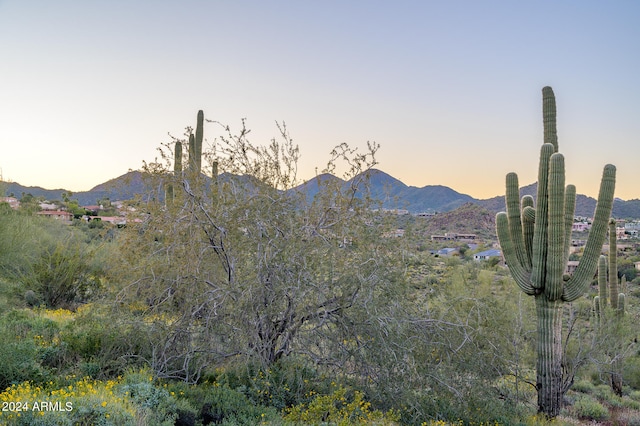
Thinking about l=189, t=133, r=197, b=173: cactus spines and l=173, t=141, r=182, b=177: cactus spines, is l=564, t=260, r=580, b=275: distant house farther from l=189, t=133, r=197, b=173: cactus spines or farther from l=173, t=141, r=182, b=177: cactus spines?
l=173, t=141, r=182, b=177: cactus spines

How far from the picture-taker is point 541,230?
382 inches

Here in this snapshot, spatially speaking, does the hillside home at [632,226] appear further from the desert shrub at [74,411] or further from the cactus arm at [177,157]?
the desert shrub at [74,411]

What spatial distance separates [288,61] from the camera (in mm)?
15750

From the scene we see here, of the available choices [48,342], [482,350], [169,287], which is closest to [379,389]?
[482,350]

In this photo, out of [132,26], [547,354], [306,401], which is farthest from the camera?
[132,26]

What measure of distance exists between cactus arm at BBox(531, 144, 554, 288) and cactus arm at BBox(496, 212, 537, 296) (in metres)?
0.21

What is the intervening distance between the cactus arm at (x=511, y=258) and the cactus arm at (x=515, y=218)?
3.9 inches

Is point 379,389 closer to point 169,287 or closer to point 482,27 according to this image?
point 169,287

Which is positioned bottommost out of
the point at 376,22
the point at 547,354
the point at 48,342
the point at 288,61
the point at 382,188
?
the point at 547,354

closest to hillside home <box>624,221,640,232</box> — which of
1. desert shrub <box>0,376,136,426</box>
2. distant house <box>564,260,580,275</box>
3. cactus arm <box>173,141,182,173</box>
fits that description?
distant house <box>564,260,580,275</box>

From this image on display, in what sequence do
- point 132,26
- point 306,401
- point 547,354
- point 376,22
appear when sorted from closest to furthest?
point 306,401 → point 547,354 → point 132,26 → point 376,22

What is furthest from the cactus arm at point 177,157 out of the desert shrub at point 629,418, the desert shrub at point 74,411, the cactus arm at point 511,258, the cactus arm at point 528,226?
the desert shrub at point 629,418

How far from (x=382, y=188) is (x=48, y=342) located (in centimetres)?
590

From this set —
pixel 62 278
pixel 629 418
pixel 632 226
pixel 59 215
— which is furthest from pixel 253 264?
pixel 632 226
